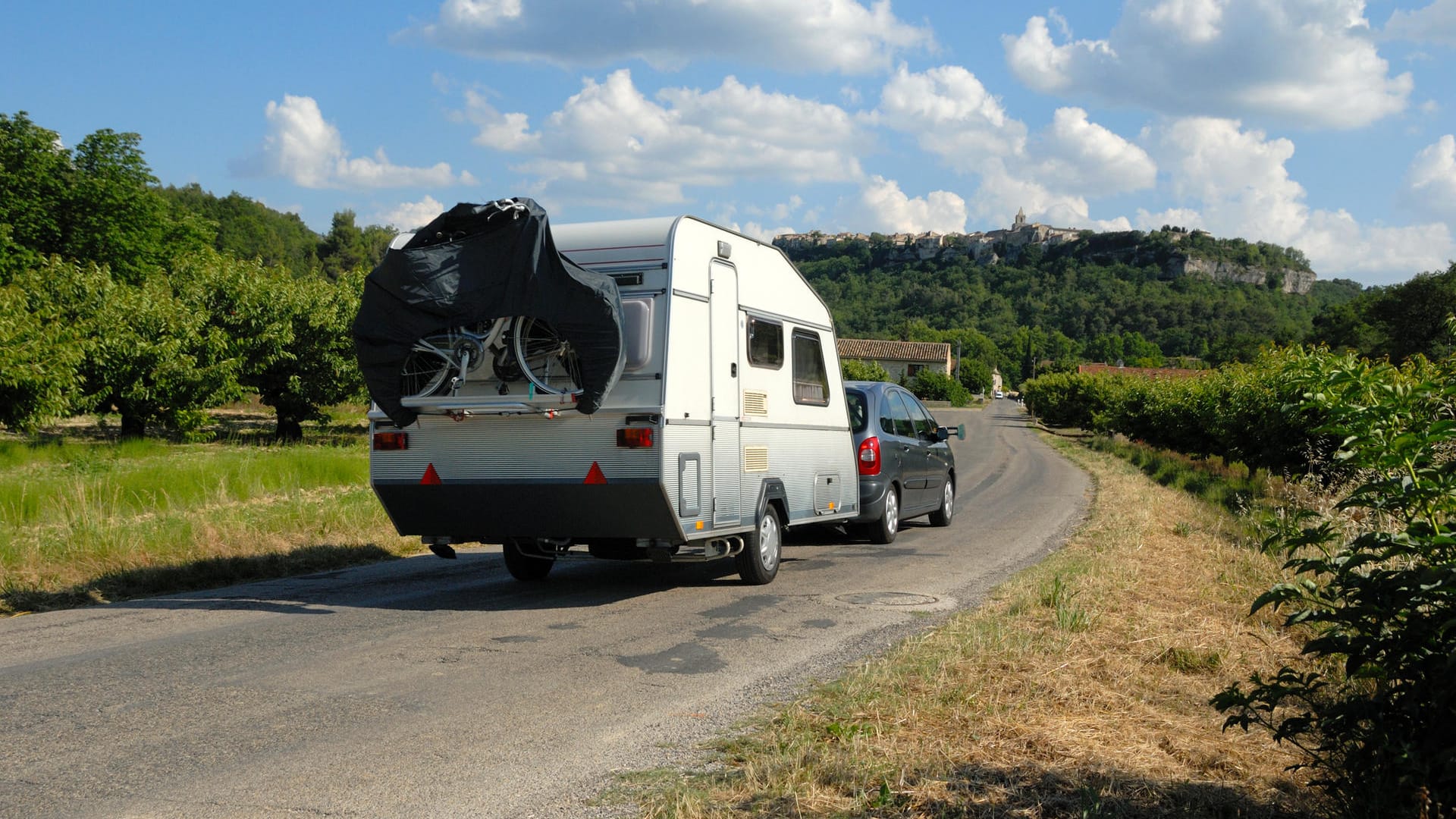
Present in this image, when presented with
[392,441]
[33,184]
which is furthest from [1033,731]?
[33,184]

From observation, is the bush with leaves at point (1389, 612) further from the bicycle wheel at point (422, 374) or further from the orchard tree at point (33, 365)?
the orchard tree at point (33, 365)

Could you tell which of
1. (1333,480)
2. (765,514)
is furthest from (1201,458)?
(765,514)

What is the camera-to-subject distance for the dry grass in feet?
13.4

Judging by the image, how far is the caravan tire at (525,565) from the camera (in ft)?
32.0

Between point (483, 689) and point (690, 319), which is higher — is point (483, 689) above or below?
below

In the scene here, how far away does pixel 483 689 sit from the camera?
5848mm

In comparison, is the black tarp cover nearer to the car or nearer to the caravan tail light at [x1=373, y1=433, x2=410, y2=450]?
the caravan tail light at [x1=373, y1=433, x2=410, y2=450]

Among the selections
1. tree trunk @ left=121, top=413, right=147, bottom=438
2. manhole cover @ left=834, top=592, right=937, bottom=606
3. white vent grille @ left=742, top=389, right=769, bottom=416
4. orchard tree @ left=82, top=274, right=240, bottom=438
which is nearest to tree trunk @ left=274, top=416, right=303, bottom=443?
orchard tree @ left=82, top=274, right=240, bottom=438

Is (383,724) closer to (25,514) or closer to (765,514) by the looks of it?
(765,514)

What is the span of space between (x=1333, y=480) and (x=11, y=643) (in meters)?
15.7

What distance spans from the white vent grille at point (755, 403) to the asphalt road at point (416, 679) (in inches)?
60.3

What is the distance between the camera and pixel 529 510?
8273mm

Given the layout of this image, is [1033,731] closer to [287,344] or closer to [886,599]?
[886,599]

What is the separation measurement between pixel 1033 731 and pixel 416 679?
10.8ft
